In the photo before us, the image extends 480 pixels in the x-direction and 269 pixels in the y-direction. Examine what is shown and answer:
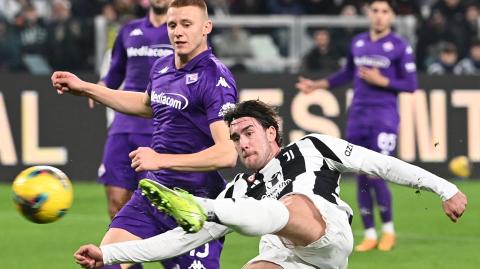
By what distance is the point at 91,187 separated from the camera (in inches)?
684

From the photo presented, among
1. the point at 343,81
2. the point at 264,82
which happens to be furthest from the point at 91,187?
the point at 343,81

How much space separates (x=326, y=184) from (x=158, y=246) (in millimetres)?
1052

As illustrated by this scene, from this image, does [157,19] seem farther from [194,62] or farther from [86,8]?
[86,8]

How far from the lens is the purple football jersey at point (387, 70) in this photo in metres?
12.5

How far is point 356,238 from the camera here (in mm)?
12828

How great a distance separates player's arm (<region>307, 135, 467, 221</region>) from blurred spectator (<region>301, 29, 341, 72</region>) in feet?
38.5

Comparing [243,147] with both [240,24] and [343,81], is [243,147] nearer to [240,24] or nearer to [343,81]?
[343,81]

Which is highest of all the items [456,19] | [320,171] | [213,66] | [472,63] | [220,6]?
[213,66]

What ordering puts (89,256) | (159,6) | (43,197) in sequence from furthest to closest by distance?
(159,6) < (43,197) < (89,256)

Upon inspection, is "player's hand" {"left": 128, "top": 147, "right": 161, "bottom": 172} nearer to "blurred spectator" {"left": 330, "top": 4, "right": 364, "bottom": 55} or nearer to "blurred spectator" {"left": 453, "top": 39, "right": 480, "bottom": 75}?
"blurred spectator" {"left": 330, "top": 4, "right": 364, "bottom": 55}

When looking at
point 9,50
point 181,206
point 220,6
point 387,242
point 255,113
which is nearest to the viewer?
point 181,206

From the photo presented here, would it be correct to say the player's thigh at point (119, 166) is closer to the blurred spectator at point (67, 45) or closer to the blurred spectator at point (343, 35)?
the blurred spectator at point (67, 45)

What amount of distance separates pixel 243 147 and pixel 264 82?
10894 millimetres

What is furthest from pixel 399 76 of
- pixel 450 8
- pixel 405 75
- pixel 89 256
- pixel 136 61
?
pixel 450 8
